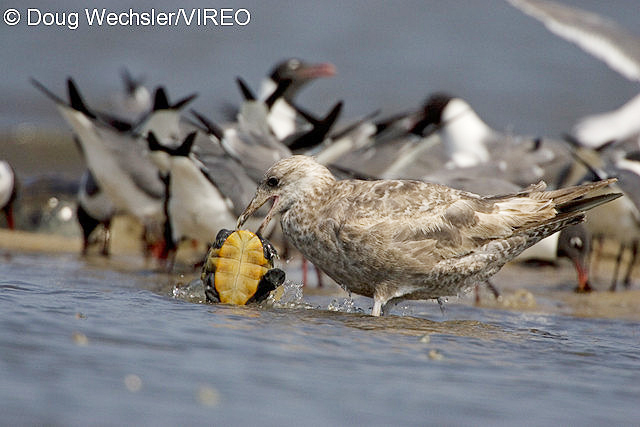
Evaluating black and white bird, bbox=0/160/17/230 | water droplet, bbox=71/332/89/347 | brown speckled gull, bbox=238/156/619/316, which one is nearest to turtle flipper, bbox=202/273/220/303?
brown speckled gull, bbox=238/156/619/316

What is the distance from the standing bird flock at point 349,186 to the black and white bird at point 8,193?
3.57 ft

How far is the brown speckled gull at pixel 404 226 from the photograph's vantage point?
5262mm

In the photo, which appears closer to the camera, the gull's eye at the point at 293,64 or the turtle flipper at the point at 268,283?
the turtle flipper at the point at 268,283

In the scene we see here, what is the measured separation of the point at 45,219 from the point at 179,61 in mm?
7103

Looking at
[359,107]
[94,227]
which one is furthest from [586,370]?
[359,107]

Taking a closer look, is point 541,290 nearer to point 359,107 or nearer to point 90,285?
point 90,285

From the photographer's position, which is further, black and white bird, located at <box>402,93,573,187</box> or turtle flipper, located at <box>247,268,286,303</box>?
black and white bird, located at <box>402,93,573,187</box>

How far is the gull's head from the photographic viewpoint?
5.51 metres

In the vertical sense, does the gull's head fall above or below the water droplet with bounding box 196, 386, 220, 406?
above

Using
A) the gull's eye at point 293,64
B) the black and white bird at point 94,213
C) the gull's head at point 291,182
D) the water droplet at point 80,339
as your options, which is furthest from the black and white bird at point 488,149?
the water droplet at point 80,339

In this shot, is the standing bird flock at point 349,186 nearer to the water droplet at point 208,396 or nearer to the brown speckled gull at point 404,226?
the brown speckled gull at point 404,226

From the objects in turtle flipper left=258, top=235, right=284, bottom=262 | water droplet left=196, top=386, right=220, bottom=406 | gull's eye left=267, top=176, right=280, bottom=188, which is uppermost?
gull's eye left=267, top=176, right=280, bottom=188

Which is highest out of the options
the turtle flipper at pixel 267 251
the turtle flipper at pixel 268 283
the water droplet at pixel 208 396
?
the turtle flipper at pixel 267 251

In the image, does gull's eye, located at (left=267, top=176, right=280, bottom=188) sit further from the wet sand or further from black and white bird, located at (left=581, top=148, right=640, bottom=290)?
black and white bird, located at (left=581, top=148, right=640, bottom=290)
